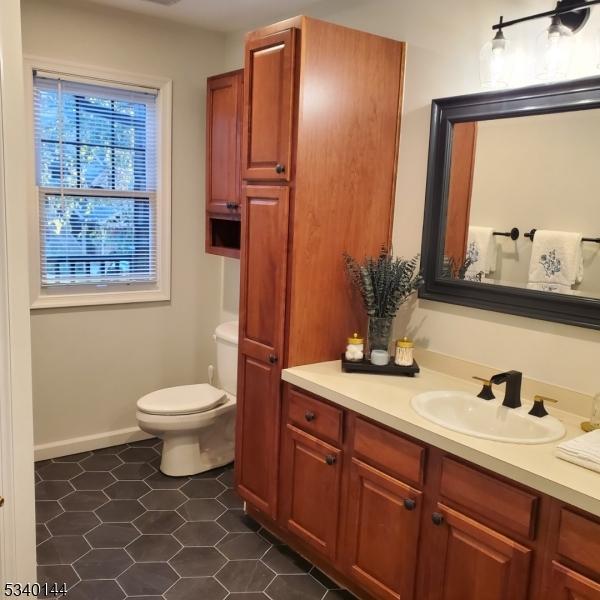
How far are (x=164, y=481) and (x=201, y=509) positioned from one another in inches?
14.2

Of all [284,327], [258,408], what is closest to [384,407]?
[284,327]

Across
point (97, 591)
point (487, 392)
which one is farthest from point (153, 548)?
point (487, 392)

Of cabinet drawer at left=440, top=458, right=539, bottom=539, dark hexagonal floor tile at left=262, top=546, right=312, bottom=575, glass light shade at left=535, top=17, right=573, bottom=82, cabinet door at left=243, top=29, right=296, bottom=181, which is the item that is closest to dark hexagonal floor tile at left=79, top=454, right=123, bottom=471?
dark hexagonal floor tile at left=262, top=546, right=312, bottom=575

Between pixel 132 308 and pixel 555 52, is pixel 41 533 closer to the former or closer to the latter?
pixel 132 308

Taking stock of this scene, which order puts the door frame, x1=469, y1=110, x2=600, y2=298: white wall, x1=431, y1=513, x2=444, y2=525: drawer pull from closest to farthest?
the door frame
x1=431, y1=513, x2=444, y2=525: drawer pull
x1=469, y1=110, x2=600, y2=298: white wall

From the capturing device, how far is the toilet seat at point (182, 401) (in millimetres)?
3080

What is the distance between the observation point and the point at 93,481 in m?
3.13

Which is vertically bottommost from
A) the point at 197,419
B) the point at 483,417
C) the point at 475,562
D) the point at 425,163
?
the point at 197,419

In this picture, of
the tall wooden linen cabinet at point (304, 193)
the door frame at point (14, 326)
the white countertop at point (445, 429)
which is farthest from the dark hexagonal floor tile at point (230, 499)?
the door frame at point (14, 326)

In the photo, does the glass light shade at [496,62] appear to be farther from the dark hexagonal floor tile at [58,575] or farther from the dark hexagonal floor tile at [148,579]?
the dark hexagonal floor tile at [58,575]

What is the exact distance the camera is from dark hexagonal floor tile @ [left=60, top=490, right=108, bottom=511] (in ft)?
9.41

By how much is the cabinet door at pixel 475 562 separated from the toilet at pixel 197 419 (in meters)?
1.60

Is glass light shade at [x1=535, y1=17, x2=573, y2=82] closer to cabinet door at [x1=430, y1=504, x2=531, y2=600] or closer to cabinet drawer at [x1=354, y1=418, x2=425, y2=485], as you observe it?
cabinet drawer at [x1=354, y1=418, x2=425, y2=485]

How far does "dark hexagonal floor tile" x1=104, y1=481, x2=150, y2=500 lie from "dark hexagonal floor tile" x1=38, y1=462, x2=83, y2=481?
10.9 inches
